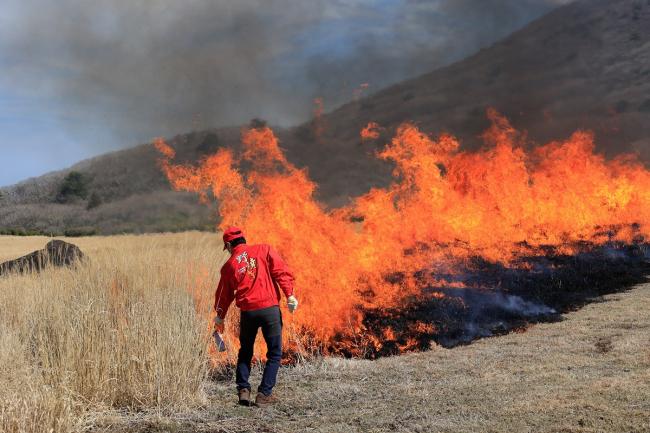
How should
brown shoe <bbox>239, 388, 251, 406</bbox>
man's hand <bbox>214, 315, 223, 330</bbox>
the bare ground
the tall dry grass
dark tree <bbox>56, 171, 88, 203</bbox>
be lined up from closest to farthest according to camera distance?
the tall dry grass
the bare ground
man's hand <bbox>214, 315, 223, 330</bbox>
brown shoe <bbox>239, 388, 251, 406</bbox>
dark tree <bbox>56, 171, 88, 203</bbox>

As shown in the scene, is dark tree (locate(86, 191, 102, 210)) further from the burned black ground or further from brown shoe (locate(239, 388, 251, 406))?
brown shoe (locate(239, 388, 251, 406))

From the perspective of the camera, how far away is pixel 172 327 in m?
7.74

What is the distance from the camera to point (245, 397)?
24.8 ft

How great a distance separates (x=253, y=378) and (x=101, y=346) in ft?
8.35

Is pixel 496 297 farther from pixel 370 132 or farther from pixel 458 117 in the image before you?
pixel 458 117

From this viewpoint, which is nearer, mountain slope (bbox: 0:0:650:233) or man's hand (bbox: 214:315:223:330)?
man's hand (bbox: 214:315:223:330)

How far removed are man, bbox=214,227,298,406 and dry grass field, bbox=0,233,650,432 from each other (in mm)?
410

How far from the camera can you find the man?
7328 millimetres

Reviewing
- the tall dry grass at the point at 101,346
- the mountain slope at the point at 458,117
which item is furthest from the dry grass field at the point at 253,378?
the mountain slope at the point at 458,117

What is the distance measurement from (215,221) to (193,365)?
5.21 metres

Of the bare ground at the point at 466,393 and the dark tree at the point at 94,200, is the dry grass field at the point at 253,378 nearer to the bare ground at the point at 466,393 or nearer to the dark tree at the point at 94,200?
the bare ground at the point at 466,393

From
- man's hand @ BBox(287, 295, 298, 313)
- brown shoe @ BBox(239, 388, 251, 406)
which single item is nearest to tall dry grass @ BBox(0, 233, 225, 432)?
brown shoe @ BBox(239, 388, 251, 406)

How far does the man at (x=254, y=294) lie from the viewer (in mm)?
7328

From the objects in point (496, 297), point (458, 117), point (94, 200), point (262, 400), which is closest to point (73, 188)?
point (94, 200)
